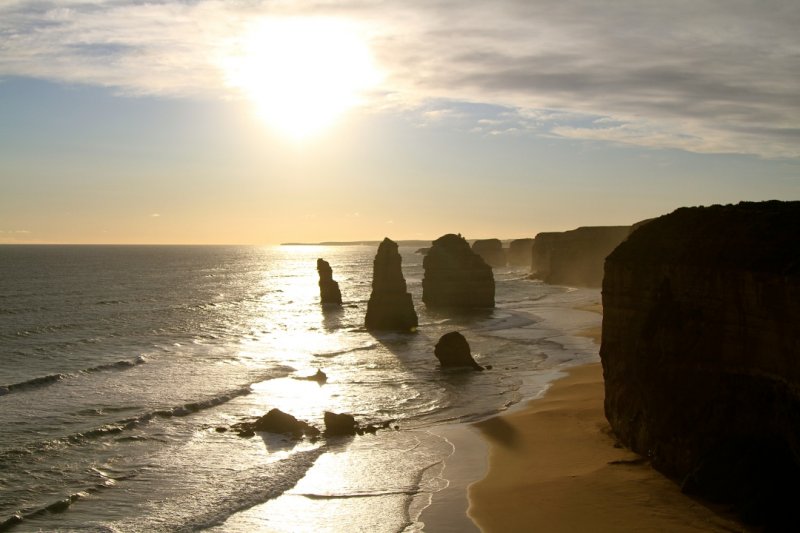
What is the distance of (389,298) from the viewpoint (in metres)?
64.9

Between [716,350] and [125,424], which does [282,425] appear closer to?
[125,424]

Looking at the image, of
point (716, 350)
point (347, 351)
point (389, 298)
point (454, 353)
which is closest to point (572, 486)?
point (716, 350)

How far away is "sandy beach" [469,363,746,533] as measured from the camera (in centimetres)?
1881

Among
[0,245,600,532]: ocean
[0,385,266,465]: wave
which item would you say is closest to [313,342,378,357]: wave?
[0,245,600,532]: ocean

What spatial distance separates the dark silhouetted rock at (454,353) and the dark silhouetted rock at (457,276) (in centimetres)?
3484

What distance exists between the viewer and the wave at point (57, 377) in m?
38.2

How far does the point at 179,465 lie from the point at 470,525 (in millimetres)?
11609

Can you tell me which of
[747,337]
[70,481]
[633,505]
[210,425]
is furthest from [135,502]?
[747,337]

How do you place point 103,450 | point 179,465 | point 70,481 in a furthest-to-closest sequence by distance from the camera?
point 103,450 < point 179,465 < point 70,481

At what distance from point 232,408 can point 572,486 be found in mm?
18828

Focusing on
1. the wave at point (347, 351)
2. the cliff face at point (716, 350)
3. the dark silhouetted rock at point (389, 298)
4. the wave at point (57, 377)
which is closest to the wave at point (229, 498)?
the cliff face at point (716, 350)

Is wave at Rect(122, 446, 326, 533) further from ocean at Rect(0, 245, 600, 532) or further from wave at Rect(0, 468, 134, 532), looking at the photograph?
wave at Rect(0, 468, 134, 532)

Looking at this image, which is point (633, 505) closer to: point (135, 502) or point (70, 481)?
point (135, 502)

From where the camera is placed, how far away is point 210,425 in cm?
3153
